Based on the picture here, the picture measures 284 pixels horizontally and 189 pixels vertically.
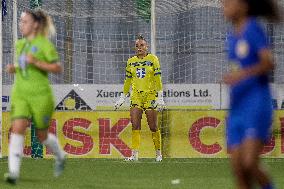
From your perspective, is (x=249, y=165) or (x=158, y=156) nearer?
(x=249, y=165)

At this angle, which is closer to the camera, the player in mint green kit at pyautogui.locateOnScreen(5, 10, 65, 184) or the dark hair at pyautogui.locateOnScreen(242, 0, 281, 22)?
the dark hair at pyautogui.locateOnScreen(242, 0, 281, 22)

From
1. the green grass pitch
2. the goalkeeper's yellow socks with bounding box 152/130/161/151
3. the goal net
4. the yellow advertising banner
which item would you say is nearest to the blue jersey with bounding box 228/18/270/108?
the green grass pitch

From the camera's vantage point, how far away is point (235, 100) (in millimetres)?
6289

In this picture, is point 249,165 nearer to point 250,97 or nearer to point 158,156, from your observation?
point 250,97

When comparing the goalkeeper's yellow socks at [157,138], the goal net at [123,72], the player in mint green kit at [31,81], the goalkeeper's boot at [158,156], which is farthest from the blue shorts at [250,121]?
the goal net at [123,72]

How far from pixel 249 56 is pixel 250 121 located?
1.40 ft

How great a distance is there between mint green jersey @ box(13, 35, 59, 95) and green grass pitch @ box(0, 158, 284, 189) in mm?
1483

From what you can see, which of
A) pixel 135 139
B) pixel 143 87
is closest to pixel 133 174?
pixel 135 139

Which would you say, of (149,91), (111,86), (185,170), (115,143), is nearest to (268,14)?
(185,170)

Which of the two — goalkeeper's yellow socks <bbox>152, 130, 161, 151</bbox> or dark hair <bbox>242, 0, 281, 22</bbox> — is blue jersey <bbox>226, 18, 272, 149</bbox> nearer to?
dark hair <bbox>242, 0, 281, 22</bbox>

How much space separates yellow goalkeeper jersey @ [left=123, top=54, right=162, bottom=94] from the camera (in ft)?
55.0

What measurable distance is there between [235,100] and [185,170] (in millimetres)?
8193

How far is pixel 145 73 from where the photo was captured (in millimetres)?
16766

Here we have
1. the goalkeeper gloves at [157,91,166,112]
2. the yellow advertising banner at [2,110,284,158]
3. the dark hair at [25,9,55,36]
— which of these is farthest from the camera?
the yellow advertising banner at [2,110,284,158]
